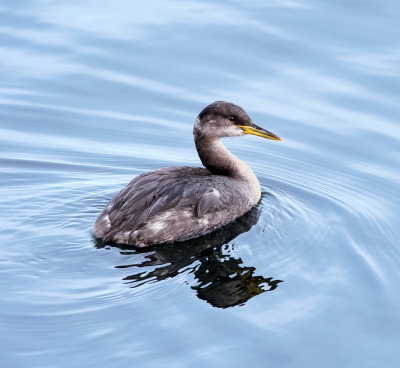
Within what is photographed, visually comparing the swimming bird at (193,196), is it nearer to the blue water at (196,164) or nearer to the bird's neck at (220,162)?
the bird's neck at (220,162)

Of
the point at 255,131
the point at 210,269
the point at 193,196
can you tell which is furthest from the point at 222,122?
the point at 210,269

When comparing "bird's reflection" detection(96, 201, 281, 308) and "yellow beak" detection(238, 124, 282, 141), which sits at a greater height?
"yellow beak" detection(238, 124, 282, 141)

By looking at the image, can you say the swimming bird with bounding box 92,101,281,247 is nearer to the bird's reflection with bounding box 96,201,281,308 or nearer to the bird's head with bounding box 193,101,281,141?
the bird's head with bounding box 193,101,281,141

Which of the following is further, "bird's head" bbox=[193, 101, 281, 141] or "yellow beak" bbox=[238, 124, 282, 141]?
"yellow beak" bbox=[238, 124, 282, 141]

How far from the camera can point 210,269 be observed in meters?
9.00

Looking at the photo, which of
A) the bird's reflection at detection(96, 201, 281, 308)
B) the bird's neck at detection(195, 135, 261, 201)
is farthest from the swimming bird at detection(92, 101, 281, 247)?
the bird's reflection at detection(96, 201, 281, 308)

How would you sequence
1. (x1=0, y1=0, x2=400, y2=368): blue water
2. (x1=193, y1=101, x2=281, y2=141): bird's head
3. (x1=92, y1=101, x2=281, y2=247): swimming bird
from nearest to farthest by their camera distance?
(x1=0, y1=0, x2=400, y2=368): blue water → (x1=92, y1=101, x2=281, y2=247): swimming bird → (x1=193, y1=101, x2=281, y2=141): bird's head

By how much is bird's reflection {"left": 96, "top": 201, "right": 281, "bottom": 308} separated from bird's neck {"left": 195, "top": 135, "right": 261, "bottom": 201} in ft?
3.17

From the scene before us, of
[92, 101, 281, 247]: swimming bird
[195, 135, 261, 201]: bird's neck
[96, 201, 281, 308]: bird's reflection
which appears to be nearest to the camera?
[96, 201, 281, 308]: bird's reflection

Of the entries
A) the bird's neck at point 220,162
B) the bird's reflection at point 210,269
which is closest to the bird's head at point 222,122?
the bird's neck at point 220,162

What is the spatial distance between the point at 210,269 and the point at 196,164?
116 inches

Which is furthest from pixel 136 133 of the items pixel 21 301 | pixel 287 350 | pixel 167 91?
pixel 287 350

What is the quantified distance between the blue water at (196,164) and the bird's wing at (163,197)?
371 millimetres

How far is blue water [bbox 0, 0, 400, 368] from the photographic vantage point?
7.63 m
